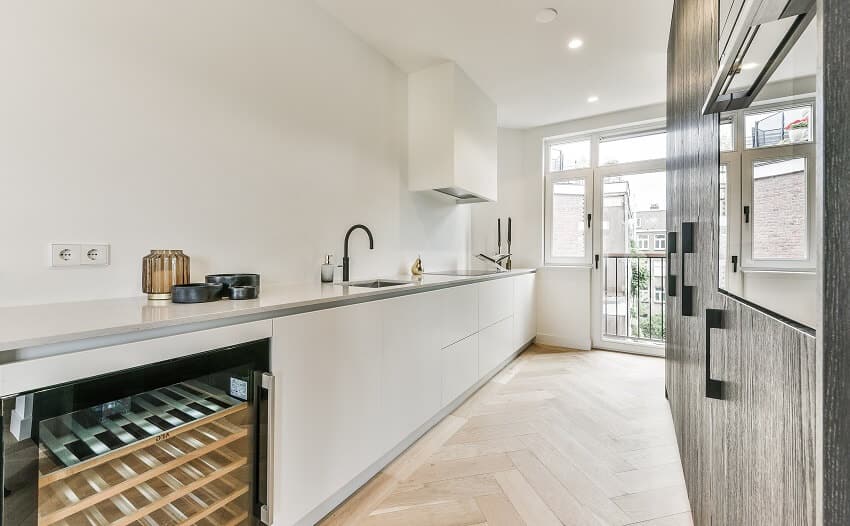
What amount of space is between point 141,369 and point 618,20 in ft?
10.4

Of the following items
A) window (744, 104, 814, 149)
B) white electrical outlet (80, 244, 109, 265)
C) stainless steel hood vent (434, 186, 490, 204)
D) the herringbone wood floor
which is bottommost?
the herringbone wood floor

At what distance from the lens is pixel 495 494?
1.76 m

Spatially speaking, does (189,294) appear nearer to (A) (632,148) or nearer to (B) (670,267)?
(B) (670,267)

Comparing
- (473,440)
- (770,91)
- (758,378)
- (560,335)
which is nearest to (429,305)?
(473,440)

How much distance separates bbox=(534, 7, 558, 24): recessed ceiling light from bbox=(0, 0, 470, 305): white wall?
1.20 meters

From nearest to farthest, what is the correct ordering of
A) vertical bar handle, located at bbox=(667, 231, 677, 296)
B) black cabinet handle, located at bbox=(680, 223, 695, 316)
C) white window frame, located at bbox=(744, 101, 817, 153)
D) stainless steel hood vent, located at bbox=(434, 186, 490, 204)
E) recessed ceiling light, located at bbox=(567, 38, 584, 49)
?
white window frame, located at bbox=(744, 101, 817, 153) → black cabinet handle, located at bbox=(680, 223, 695, 316) → vertical bar handle, located at bbox=(667, 231, 677, 296) → recessed ceiling light, located at bbox=(567, 38, 584, 49) → stainless steel hood vent, located at bbox=(434, 186, 490, 204)

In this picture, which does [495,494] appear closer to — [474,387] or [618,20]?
[474,387]

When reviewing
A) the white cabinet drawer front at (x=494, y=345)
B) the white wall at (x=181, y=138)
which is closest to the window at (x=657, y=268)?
the white cabinet drawer front at (x=494, y=345)

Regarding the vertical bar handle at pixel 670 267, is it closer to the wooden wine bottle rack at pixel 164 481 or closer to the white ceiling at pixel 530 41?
the white ceiling at pixel 530 41

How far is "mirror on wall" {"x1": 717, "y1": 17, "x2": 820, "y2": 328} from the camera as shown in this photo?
1.70 feet

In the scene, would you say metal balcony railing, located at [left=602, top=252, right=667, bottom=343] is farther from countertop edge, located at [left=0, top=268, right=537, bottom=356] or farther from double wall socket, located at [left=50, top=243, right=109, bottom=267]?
double wall socket, located at [left=50, top=243, right=109, bottom=267]

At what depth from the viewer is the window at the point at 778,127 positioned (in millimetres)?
530

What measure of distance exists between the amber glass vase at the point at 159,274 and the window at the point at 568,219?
406cm

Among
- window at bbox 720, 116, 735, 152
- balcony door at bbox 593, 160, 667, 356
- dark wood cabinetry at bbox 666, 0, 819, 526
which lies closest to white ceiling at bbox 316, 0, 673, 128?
dark wood cabinetry at bbox 666, 0, 819, 526
